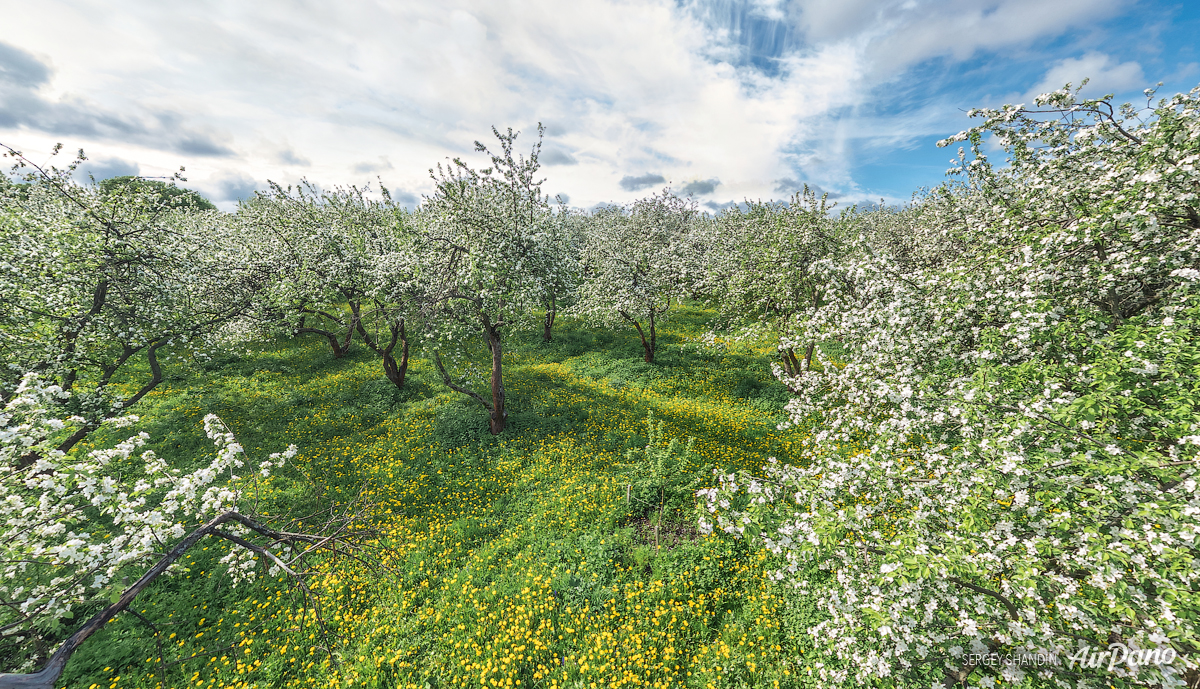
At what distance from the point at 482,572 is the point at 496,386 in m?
7.21

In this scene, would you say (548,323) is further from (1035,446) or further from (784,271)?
(1035,446)

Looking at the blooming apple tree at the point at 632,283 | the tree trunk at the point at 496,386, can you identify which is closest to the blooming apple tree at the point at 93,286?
the tree trunk at the point at 496,386

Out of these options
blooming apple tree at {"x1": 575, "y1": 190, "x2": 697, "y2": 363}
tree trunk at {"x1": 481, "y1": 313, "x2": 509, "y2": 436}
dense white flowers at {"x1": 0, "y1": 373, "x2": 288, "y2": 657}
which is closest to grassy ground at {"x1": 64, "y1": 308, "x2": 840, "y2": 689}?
tree trunk at {"x1": 481, "y1": 313, "x2": 509, "y2": 436}

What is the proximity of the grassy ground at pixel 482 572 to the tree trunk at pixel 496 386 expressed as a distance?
0.55 m

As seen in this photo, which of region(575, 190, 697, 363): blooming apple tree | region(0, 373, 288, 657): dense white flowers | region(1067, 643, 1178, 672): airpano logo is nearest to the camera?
region(1067, 643, 1178, 672): airpano logo

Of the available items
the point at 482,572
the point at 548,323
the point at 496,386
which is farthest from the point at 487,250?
the point at 548,323

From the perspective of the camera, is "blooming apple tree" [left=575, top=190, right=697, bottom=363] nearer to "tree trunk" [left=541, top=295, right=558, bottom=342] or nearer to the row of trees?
"tree trunk" [left=541, top=295, right=558, bottom=342]

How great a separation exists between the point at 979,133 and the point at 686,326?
74.3ft

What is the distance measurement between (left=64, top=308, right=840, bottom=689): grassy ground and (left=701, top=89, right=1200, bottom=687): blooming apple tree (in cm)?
263

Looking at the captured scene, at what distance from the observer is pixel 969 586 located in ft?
17.5

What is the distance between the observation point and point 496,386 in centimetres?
1579

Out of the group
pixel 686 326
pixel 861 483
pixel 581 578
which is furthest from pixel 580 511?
pixel 686 326

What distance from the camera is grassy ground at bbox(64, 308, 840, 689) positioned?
7.87 m

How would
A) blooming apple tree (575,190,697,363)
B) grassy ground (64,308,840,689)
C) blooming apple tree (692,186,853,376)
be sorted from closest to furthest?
grassy ground (64,308,840,689) → blooming apple tree (692,186,853,376) → blooming apple tree (575,190,697,363)
